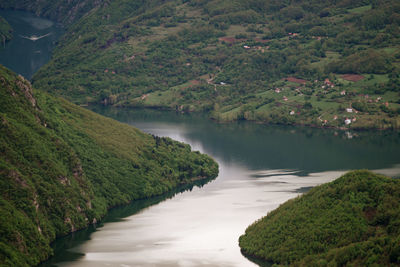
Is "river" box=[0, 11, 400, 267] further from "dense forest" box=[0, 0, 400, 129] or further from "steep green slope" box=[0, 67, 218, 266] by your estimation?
"dense forest" box=[0, 0, 400, 129]

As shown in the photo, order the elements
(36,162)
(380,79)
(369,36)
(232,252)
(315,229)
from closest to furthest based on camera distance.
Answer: (315,229) → (232,252) → (36,162) → (380,79) → (369,36)

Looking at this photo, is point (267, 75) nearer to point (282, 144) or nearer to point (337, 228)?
point (282, 144)

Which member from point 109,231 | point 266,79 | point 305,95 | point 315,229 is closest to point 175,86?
point 266,79

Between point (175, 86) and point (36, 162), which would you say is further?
point (175, 86)

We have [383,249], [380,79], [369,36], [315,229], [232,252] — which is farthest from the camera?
[369,36]

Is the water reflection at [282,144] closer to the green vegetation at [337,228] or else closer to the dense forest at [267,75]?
the dense forest at [267,75]

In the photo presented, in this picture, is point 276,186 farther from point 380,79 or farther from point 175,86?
point 175,86
